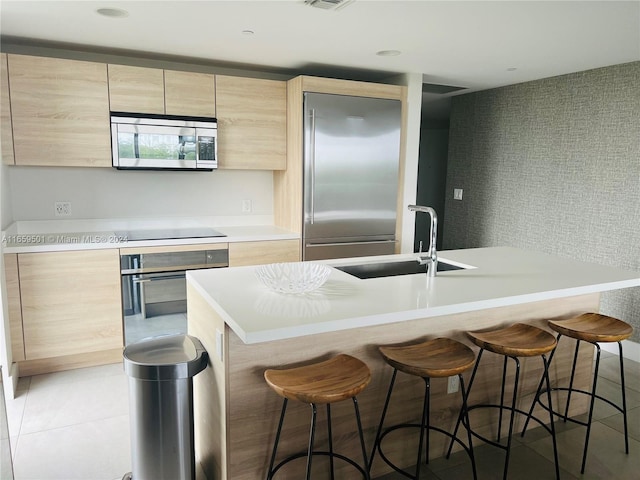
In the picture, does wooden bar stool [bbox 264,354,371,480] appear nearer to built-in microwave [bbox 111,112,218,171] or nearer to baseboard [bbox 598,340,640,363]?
built-in microwave [bbox 111,112,218,171]

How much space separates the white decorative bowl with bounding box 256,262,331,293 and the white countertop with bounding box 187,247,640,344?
1.5 inches

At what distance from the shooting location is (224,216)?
428cm

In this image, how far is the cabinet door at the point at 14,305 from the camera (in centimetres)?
302

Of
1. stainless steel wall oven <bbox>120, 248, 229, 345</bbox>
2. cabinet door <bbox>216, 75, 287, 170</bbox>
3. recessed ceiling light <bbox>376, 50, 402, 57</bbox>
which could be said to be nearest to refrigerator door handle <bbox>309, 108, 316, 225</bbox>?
cabinet door <bbox>216, 75, 287, 170</bbox>

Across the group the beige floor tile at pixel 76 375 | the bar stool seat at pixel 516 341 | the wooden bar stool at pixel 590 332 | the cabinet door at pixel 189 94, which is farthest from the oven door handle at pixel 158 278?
the wooden bar stool at pixel 590 332

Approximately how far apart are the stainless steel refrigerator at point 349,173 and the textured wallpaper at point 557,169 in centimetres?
133

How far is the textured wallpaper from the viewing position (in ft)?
12.0

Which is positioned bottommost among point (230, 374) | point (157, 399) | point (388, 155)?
point (157, 399)

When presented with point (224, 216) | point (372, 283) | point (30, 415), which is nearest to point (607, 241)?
point (372, 283)

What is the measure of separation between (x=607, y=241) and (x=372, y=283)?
2603 millimetres

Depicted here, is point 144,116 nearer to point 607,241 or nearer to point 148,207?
point 148,207

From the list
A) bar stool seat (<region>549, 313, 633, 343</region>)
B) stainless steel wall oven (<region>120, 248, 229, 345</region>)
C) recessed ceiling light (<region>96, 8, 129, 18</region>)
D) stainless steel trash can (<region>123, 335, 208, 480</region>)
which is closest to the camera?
stainless steel trash can (<region>123, 335, 208, 480</region>)

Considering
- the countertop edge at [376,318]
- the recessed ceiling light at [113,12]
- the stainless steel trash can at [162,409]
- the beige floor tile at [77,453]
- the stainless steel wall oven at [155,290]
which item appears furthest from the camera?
the stainless steel wall oven at [155,290]

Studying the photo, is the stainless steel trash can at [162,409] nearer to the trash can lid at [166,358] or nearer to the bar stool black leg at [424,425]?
the trash can lid at [166,358]
